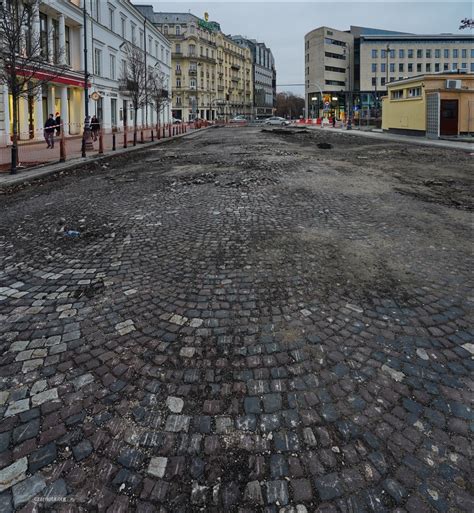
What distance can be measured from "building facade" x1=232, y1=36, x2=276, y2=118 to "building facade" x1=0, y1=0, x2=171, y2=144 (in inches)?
Result: 3648

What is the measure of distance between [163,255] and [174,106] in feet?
329

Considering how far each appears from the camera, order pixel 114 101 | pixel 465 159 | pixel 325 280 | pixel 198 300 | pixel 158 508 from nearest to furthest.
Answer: pixel 158 508 → pixel 198 300 → pixel 325 280 → pixel 465 159 → pixel 114 101

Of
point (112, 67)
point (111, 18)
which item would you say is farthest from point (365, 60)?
point (112, 67)

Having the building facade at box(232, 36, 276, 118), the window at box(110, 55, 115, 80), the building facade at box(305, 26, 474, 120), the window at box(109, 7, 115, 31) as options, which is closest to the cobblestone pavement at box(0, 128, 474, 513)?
the window at box(110, 55, 115, 80)

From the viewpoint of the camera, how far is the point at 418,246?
595 centimetres

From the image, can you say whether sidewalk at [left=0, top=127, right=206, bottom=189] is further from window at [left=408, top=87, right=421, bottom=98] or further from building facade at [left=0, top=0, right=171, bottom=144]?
window at [left=408, top=87, right=421, bottom=98]

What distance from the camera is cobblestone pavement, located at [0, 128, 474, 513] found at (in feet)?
7.02

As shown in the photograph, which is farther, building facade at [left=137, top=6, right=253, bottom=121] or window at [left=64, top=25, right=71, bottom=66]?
building facade at [left=137, top=6, right=253, bottom=121]

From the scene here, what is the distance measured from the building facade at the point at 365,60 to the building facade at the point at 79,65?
2344 inches

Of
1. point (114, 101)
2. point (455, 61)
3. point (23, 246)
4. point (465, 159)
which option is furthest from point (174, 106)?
point (23, 246)

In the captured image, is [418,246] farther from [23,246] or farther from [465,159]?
[465,159]

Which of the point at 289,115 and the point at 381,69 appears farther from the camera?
the point at 289,115

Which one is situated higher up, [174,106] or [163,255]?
[174,106]

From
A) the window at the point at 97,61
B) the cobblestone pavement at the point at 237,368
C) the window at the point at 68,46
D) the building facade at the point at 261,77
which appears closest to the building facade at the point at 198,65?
the building facade at the point at 261,77
